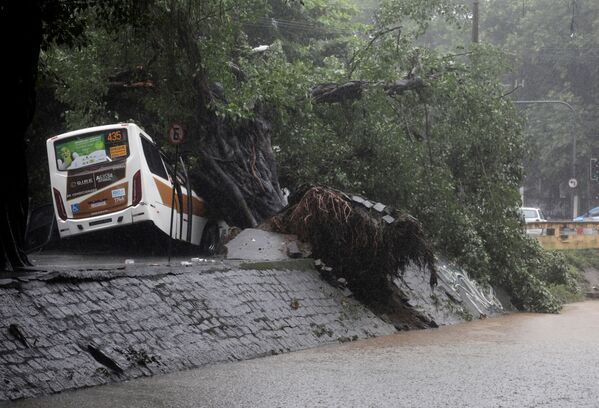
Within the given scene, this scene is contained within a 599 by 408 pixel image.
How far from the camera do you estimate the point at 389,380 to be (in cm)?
977

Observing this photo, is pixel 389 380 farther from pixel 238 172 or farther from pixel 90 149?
pixel 238 172

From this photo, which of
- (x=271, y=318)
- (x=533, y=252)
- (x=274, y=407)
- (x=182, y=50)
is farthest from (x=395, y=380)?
(x=533, y=252)

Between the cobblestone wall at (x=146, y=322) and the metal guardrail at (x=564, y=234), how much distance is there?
66.4 ft

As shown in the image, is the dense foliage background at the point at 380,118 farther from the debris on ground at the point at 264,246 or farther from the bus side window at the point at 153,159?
the debris on ground at the point at 264,246

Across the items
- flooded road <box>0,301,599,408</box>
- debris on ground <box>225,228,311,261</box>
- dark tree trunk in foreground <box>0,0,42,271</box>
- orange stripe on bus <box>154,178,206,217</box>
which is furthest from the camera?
orange stripe on bus <box>154,178,206,217</box>

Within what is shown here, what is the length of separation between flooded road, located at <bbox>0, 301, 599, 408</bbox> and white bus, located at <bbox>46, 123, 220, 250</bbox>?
5.87m

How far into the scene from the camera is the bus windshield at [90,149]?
18.2m

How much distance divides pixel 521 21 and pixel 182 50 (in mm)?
47331

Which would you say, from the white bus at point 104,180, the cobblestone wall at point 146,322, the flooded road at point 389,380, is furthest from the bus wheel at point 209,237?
the flooded road at point 389,380

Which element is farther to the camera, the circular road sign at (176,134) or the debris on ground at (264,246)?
the debris on ground at (264,246)

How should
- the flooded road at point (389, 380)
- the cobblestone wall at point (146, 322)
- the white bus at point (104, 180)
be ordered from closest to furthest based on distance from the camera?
1. the flooded road at point (389, 380)
2. the cobblestone wall at point (146, 322)
3. the white bus at point (104, 180)

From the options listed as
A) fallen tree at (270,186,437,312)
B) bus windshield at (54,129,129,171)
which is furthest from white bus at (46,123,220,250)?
fallen tree at (270,186,437,312)

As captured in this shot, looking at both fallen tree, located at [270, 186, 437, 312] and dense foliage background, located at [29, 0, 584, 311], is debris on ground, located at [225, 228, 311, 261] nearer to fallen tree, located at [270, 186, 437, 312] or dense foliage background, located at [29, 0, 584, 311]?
fallen tree, located at [270, 186, 437, 312]

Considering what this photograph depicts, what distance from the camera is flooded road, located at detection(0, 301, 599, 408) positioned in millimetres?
8414
